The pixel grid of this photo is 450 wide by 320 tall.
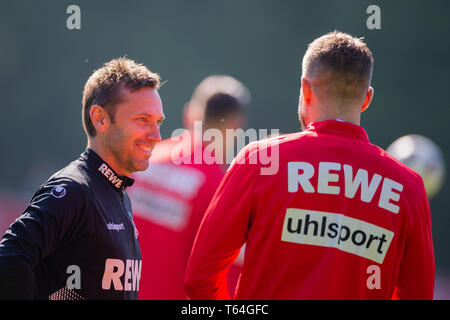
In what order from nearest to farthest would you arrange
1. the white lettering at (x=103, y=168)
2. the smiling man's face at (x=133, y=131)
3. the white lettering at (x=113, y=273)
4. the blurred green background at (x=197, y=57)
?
the white lettering at (x=113, y=273) < the white lettering at (x=103, y=168) < the smiling man's face at (x=133, y=131) < the blurred green background at (x=197, y=57)

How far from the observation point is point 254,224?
204 centimetres

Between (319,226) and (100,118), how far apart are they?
123 cm

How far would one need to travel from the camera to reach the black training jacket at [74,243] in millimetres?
2027

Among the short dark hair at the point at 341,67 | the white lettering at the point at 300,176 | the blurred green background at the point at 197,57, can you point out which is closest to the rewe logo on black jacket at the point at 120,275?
the white lettering at the point at 300,176

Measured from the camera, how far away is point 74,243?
2.27 metres

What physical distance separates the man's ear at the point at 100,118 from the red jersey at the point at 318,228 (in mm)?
826

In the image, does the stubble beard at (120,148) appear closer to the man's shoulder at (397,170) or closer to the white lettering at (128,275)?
the white lettering at (128,275)

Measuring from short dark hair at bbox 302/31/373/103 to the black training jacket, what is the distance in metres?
1.04

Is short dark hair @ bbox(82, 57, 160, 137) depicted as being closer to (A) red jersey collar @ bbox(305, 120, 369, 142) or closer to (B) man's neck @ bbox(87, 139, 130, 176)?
(B) man's neck @ bbox(87, 139, 130, 176)

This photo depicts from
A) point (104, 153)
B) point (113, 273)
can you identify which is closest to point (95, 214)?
point (113, 273)

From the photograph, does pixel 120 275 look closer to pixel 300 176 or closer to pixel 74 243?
pixel 74 243

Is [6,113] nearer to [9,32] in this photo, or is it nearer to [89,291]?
[9,32]

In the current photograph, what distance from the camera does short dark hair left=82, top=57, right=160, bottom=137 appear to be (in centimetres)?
267
